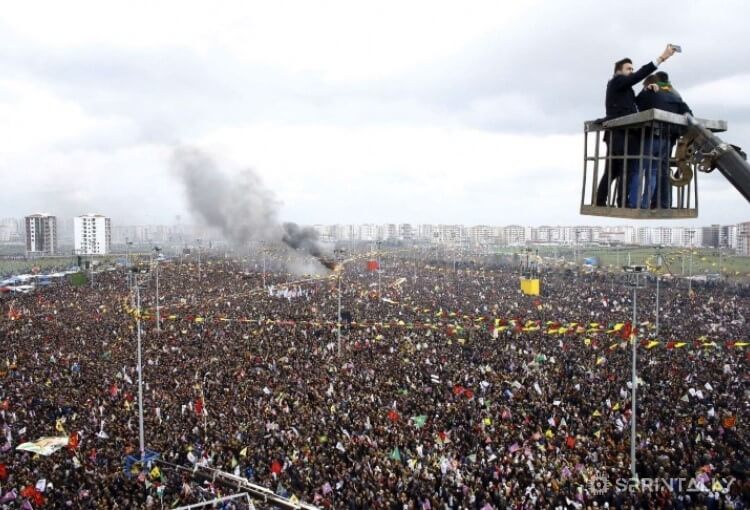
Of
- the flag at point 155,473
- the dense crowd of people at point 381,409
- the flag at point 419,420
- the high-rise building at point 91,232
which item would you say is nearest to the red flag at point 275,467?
the dense crowd of people at point 381,409

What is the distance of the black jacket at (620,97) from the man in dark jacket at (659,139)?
0.19 m

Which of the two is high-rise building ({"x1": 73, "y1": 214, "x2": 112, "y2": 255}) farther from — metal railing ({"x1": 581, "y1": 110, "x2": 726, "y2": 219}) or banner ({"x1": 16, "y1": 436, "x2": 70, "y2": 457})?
metal railing ({"x1": 581, "y1": 110, "x2": 726, "y2": 219})

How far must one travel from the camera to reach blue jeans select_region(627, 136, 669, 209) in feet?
12.4

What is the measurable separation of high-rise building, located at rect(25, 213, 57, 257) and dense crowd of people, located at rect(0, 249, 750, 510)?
342 ft

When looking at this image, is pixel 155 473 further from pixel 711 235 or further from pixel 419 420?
pixel 711 235

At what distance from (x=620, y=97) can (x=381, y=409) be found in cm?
1450

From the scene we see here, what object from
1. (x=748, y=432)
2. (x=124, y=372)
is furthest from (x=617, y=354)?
Answer: (x=124, y=372)

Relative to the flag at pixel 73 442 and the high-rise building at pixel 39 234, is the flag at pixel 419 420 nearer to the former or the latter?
the flag at pixel 73 442

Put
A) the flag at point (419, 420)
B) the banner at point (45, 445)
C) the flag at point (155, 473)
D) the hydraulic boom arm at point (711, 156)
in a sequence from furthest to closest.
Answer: the flag at point (419, 420)
the banner at point (45, 445)
the flag at point (155, 473)
the hydraulic boom arm at point (711, 156)

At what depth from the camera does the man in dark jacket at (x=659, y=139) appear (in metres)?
3.79

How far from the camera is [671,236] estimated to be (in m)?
139

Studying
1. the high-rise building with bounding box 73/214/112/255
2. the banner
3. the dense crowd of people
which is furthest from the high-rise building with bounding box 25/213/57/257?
the banner

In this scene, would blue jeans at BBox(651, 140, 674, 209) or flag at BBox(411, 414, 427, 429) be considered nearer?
blue jeans at BBox(651, 140, 674, 209)

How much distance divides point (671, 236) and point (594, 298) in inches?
4497
